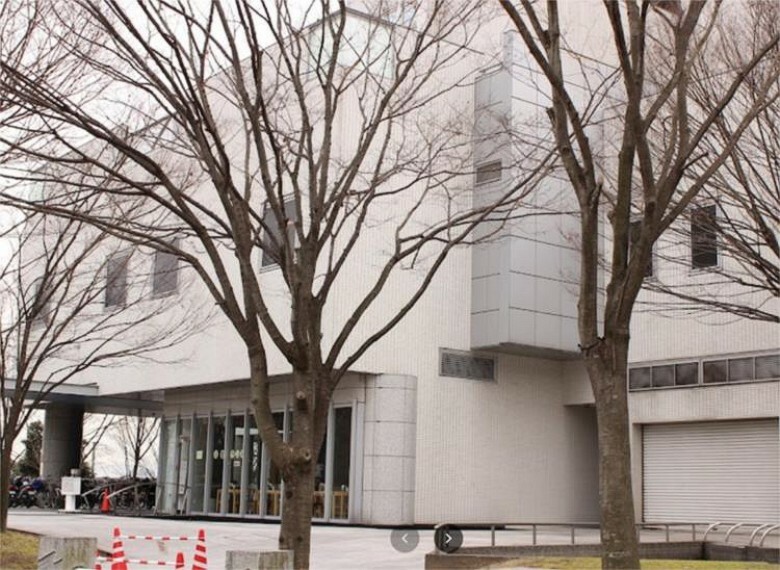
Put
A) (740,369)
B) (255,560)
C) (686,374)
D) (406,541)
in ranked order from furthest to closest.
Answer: (686,374) → (740,369) → (406,541) → (255,560)

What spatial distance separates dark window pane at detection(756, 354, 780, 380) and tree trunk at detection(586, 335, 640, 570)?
17.6 meters

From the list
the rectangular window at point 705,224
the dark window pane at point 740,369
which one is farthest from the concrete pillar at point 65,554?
the dark window pane at point 740,369

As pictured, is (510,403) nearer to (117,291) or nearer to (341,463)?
(341,463)

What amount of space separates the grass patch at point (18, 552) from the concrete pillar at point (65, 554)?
5.44 meters

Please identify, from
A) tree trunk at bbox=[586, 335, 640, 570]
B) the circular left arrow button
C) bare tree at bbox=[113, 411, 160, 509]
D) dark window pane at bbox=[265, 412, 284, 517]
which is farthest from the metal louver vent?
bare tree at bbox=[113, 411, 160, 509]

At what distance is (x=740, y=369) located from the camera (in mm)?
26656

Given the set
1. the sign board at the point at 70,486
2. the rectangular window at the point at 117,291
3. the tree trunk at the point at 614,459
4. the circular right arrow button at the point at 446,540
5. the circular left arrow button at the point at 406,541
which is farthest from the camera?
the sign board at the point at 70,486

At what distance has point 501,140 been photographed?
26.4 metres

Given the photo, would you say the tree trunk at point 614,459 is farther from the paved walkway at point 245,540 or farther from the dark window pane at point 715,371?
the dark window pane at point 715,371

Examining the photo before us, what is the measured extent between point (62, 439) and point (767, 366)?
92.6ft

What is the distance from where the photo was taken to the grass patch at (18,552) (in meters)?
15.9

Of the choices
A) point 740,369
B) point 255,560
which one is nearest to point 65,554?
point 255,560

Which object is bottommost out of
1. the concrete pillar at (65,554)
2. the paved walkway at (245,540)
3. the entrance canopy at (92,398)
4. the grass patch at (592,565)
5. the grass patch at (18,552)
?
the paved walkway at (245,540)

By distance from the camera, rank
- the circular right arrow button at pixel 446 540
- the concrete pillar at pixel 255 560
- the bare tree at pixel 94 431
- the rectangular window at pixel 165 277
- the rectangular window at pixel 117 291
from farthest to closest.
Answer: the bare tree at pixel 94 431 → the rectangular window at pixel 165 277 → the rectangular window at pixel 117 291 → the circular right arrow button at pixel 446 540 → the concrete pillar at pixel 255 560
